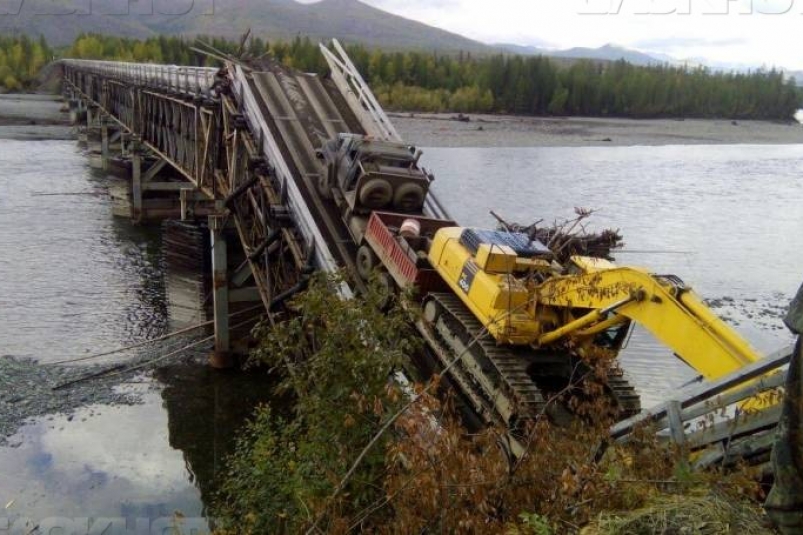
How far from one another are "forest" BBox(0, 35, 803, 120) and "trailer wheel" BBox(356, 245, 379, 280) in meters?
84.7

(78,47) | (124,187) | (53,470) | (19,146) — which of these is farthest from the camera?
(78,47)

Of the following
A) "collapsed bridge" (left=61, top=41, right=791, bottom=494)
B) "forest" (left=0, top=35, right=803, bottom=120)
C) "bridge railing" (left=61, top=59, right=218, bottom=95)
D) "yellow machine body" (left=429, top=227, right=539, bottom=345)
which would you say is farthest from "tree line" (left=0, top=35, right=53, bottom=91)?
"yellow machine body" (left=429, top=227, right=539, bottom=345)

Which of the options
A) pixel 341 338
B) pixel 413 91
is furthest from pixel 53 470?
pixel 413 91

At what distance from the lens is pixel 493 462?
7188mm

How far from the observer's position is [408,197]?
16953 millimetres

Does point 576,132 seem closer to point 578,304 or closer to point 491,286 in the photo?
point 491,286

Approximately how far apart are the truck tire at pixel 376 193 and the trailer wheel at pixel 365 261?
3.45 feet

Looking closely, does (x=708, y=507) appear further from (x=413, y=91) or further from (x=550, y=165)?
(x=413, y=91)

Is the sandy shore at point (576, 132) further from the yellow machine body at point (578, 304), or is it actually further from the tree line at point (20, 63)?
the yellow machine body at point (578, 304)

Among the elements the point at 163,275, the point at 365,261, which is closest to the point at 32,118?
the point at 163,275

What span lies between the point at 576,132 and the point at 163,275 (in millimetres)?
71484

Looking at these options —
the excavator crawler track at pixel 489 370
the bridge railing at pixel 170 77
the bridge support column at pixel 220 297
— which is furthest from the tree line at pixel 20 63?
the excavator crawler track at pixel 489 370

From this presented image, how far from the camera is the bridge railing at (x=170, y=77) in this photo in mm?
23281

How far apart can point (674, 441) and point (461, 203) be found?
33760mm
